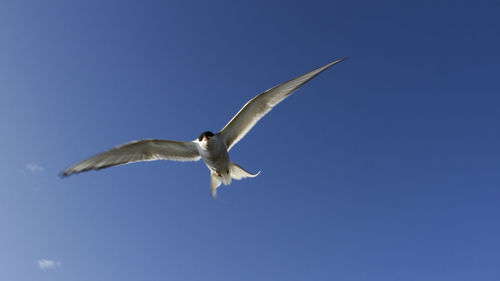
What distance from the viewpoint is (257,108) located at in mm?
9156

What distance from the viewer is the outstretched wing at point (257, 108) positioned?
846 cm

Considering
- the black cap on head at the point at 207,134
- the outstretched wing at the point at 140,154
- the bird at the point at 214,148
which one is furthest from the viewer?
the black cap on head at the point at 207,134

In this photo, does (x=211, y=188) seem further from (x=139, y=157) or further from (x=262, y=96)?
(x=262, y=96)

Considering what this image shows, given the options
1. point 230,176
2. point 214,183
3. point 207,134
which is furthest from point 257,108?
point 214,183

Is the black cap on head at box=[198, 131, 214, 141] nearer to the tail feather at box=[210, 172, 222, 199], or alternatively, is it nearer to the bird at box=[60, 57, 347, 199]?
the bird at box=[60, 57, 347, 199]

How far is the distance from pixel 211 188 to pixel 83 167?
3331 millimetres

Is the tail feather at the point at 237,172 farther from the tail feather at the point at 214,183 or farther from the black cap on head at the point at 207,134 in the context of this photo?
the black cap on head at the point at 207,134

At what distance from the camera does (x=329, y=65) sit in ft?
25.6

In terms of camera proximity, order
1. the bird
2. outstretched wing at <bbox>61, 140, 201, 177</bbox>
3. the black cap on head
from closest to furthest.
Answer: outstretched wing at <bbox>61, 140, 201, 177</bbox>
the bird
the black cap on head

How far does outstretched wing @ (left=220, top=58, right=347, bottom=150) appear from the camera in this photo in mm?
8461

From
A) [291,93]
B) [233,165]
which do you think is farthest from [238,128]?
[291,93]

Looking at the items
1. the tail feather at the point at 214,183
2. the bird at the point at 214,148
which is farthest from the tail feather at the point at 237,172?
the tail feather at the point at 214,183

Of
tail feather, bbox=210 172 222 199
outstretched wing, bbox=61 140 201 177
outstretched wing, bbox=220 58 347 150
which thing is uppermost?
outstretched wing, bbox=220 58 347 150

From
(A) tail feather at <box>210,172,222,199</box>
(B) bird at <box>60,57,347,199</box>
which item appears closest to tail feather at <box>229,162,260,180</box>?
(B) bird at <box>60,57,347,199</box>
